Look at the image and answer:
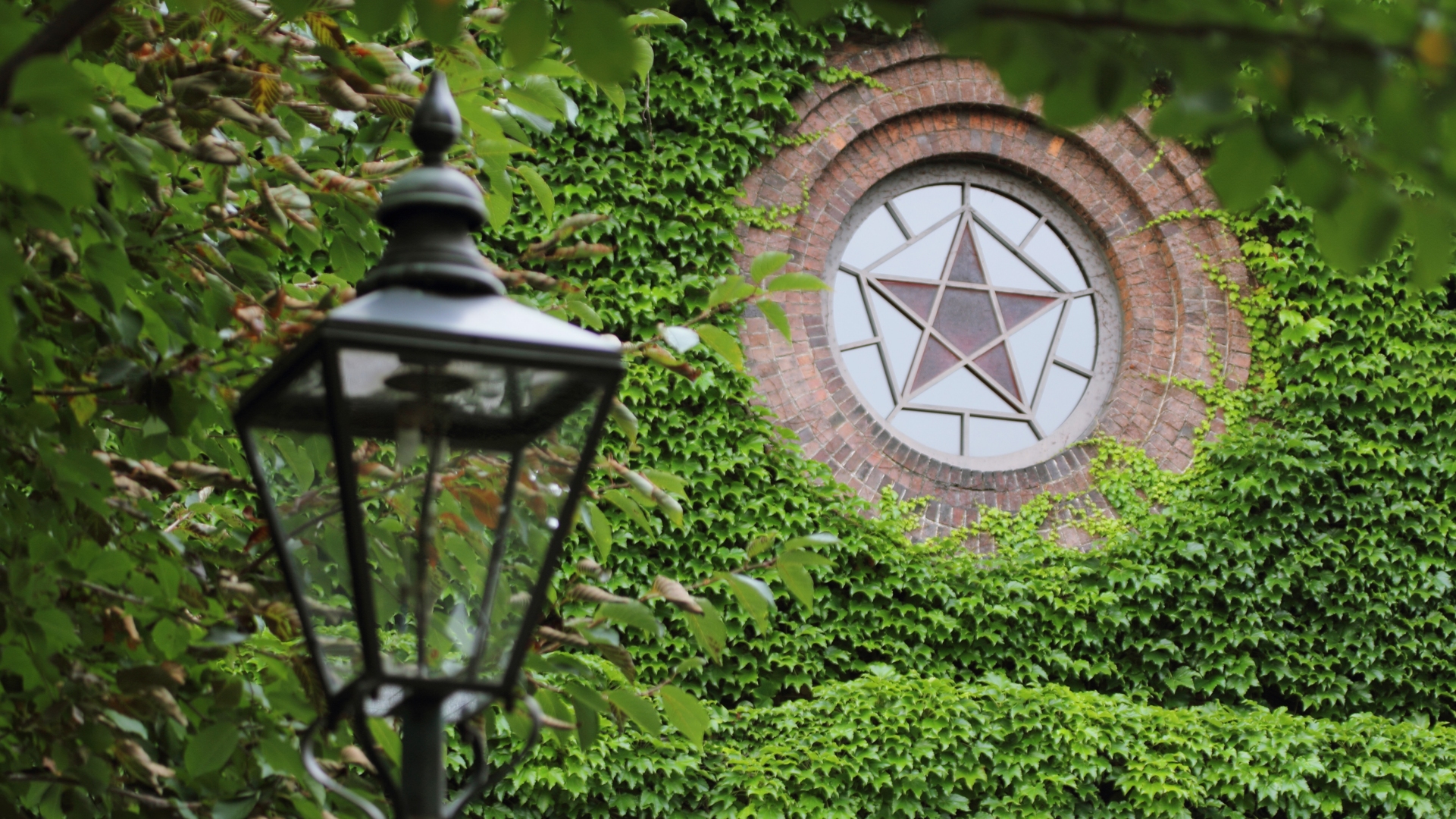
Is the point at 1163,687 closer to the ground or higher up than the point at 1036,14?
higher up

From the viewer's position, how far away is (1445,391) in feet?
25.2

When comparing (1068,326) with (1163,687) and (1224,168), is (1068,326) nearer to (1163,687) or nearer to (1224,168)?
(1163,687)

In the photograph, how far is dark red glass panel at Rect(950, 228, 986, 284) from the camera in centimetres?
810

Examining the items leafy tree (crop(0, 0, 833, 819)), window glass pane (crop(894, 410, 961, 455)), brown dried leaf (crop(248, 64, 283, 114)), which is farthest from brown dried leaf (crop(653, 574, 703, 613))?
window glass pane (crop(894, 410, 961, 455))

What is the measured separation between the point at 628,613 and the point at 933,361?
5.30m

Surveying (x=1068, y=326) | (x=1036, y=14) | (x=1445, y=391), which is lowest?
(x=1036, y=14)

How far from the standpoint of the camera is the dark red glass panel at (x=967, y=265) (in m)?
8.10

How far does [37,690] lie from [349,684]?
1174 mm

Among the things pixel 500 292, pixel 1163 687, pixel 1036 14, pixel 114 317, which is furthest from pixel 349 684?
pixel 1163 687

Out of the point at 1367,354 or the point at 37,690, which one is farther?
the point at 1367,354

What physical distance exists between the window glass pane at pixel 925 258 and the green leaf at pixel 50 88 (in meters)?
6.73

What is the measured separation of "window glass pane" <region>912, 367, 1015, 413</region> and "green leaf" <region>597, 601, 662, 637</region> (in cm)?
512

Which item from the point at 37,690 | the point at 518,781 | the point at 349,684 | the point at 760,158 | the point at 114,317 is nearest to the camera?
the point at 349,684

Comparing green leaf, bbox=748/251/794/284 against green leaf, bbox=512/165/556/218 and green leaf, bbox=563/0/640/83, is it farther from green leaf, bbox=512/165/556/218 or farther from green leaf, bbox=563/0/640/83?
green leaf, bbox=563/0/640/83
